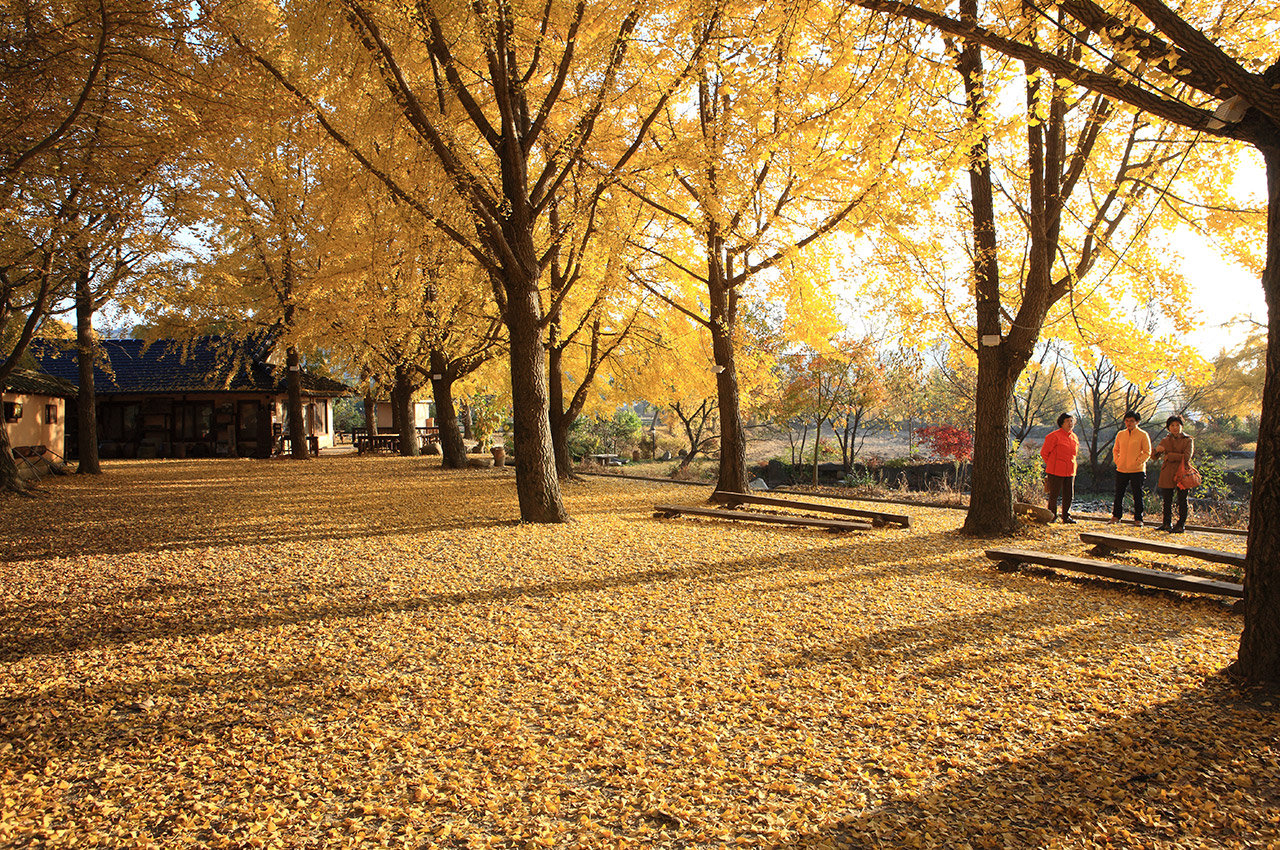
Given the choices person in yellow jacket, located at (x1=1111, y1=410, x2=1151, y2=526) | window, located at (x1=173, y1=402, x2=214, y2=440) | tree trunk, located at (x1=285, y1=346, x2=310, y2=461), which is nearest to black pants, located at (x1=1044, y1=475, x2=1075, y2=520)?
person in yellow jacket, located at (x1=1111, y1=410, x2=1151, y2=526)

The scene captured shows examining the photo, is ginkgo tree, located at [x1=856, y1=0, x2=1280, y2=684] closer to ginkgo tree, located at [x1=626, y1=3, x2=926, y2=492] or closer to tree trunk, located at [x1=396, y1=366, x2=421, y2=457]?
ginkgo tree, located at [x1=626, y1=3, x2=926, y2=492]

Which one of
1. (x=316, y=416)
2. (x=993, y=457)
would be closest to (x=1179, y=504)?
(x=993, y=457)

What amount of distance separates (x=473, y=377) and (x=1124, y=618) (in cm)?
1832

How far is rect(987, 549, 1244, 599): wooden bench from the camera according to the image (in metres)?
5.04

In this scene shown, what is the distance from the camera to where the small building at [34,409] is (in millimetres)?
19719

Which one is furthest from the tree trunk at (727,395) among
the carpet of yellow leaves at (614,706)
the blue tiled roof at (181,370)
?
the blue tiled roof at (181,370)

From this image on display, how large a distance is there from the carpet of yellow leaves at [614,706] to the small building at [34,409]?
18.0m

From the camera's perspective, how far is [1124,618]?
4.94 meters

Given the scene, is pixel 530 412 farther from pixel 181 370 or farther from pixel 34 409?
pixel 181 370

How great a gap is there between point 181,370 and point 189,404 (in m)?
1.40

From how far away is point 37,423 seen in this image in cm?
2155

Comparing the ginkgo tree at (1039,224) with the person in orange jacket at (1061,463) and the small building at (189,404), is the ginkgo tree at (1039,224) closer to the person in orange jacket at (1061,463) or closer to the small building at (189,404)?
the person in orange jacket at (1061,463)

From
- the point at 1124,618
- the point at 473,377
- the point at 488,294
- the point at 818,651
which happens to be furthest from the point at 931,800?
the point at 473,377

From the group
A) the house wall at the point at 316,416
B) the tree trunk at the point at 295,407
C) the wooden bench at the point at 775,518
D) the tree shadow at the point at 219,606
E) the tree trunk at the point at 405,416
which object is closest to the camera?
the tree shadow at the point at 219,606
